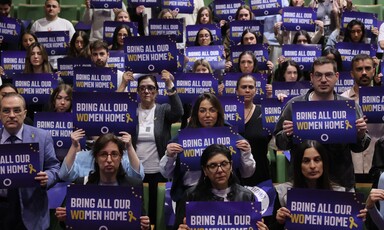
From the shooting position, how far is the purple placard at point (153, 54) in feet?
23.2

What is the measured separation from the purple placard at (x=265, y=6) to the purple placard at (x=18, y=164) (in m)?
5.28

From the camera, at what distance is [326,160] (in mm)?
4934

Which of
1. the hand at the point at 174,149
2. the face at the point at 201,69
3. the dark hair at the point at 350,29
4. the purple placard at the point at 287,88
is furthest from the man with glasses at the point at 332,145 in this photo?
the dark hair at the point at 350,29

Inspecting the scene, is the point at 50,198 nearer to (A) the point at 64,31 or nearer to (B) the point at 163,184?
(B) the point at 163,184

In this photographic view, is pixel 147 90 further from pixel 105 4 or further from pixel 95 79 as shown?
pixel 105 4

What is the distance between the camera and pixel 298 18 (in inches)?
375

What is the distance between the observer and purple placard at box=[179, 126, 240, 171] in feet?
17.7

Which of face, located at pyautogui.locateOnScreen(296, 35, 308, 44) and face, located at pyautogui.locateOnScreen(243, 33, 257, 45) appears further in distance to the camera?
face, located at pyautogui.locateOnScreen(296, 35, 308, 44)

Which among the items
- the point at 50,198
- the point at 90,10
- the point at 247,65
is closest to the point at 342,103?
the point at 50,198

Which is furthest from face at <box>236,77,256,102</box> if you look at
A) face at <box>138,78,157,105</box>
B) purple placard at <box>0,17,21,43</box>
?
purple placard at <box>0,17,21,43</box>

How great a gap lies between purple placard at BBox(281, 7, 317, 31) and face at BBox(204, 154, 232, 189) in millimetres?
4837

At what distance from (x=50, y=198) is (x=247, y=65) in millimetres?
2799

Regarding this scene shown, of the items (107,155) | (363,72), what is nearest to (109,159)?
(107,155)

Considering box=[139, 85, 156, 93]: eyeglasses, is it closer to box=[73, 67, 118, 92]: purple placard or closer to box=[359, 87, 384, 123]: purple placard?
box=[73, 67, 118, 92]: purple placard
